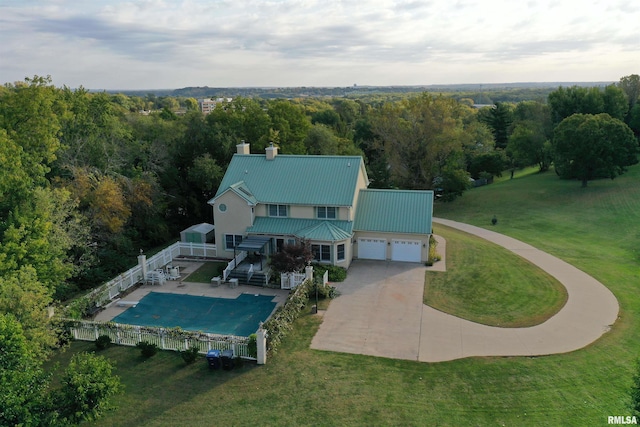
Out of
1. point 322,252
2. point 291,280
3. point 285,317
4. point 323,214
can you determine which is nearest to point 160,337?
point 285,317

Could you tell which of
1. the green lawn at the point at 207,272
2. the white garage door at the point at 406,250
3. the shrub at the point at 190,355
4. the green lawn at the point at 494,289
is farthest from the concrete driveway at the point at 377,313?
the green lawn at the point at 207,272

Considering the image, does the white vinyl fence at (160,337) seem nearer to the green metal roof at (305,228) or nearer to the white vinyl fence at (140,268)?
the white vinyl fence at (140,268)

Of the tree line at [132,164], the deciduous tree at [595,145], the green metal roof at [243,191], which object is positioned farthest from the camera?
the deciduous tree at [595,145]

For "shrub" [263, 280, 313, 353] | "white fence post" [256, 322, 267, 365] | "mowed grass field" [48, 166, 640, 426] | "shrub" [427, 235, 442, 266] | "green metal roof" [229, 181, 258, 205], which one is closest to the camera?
"mowed grass field" [48, 166, 640, 426]

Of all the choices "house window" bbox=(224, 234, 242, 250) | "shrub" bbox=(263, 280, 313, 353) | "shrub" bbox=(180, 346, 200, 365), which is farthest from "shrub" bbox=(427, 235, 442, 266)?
"shrub" bbox=(180, 346, 200, 365)

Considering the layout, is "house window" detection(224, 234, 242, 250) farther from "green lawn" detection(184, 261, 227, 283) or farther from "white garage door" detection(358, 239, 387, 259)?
"white garage door" detection(358, 239, 387, 259)
